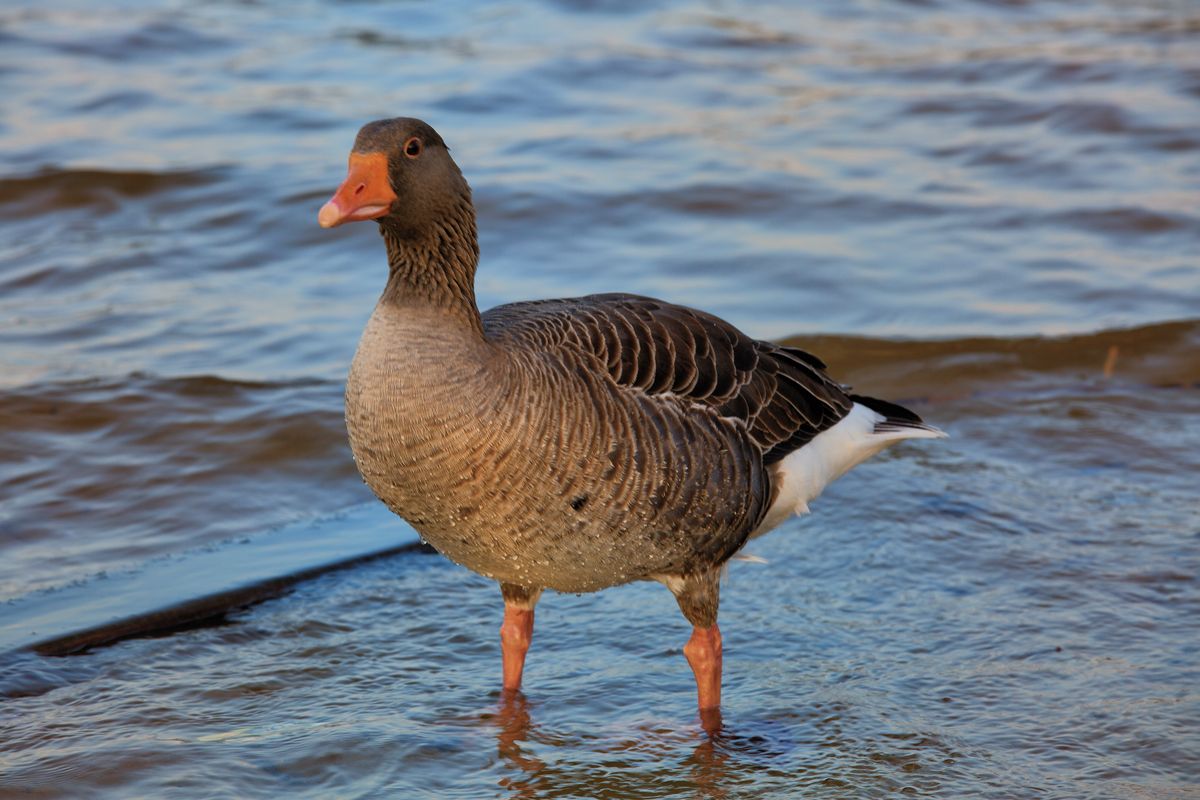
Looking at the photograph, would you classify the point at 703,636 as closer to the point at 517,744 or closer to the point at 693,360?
the point at 517,744

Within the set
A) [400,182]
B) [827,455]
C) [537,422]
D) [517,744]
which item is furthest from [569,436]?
[827,455]

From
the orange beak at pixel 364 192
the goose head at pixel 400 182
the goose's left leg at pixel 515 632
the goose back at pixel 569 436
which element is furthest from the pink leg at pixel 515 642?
the orange beak at pixel 364 192

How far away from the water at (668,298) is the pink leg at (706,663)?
13 cm

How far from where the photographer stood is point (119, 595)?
5.50 m

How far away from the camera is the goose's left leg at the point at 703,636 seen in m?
4.66

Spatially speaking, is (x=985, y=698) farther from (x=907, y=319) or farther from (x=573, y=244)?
(x=573, y=244)

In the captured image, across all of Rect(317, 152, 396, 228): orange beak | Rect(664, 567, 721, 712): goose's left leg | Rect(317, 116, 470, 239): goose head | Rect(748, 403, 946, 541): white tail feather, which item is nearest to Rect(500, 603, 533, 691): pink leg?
Rect(664, 567, 721, 712): goose's left leg

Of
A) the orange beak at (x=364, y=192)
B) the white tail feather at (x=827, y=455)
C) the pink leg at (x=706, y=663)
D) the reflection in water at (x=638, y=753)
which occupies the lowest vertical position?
the reflection in water at (x=638, y=753)

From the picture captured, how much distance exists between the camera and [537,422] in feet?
13.0

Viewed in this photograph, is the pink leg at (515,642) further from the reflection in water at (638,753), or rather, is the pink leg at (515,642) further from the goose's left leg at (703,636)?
the goose's left leg at (703,636)

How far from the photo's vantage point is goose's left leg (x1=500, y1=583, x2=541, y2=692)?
482 centimetres

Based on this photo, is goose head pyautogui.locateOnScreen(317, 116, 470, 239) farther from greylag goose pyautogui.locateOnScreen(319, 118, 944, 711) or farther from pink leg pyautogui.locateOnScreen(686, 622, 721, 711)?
pink leg pyautogui.locateOnScreen(686, 622, 721, 711)

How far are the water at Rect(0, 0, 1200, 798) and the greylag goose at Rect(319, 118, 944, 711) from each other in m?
0.69

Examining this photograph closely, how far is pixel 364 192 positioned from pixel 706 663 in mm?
2277
